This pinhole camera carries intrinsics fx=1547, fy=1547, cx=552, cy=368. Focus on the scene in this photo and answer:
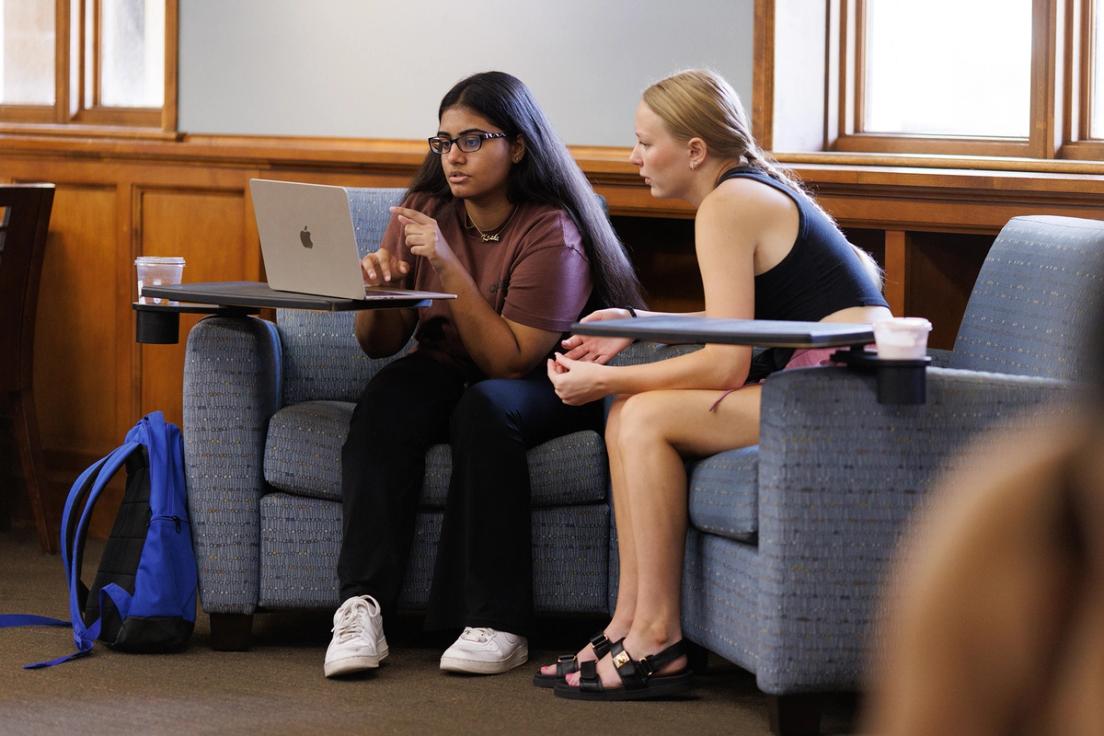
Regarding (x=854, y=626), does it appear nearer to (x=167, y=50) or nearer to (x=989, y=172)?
(x=989, y=172)

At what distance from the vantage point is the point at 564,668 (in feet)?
8.72

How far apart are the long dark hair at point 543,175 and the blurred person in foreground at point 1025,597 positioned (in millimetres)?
2593

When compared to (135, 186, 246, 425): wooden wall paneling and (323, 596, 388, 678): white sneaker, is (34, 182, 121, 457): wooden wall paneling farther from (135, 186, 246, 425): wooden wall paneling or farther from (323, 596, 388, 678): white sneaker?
(323, 596, 388, 678): white sneaker

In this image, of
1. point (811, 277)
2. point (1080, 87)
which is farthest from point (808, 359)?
point (1080, 87)

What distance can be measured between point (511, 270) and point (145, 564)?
872mm

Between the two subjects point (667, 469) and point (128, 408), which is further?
point (128, 408)

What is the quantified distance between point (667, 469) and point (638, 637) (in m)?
0.29

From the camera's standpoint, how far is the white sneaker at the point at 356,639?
268cm

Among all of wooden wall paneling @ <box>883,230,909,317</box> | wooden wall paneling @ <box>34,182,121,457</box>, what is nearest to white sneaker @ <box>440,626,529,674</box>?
wooden wall paneling @ <box>883,230,909,317</box>

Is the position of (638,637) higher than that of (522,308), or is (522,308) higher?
(522,308)

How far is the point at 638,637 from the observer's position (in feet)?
8.42

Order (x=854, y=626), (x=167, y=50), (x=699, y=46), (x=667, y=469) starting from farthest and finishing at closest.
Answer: (x=167, y=50) < (x=699, y=46) < (x=667, y=469) < (x=854, y=626)

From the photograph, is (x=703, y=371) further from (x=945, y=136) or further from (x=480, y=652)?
(x=945, y=136)

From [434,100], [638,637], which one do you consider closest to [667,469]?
[638,637]
